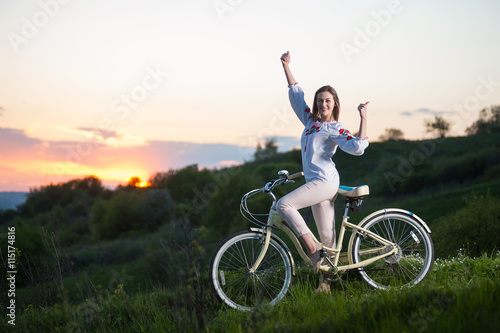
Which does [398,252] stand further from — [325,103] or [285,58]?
[285,58]

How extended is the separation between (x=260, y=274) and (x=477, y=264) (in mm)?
3074

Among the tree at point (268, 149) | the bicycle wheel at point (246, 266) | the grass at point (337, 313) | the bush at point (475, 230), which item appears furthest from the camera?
the tree at point (268, 149)

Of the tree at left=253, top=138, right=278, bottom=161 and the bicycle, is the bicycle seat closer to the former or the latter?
the bicycle

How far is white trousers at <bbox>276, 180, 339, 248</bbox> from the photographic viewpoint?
483 centimetres

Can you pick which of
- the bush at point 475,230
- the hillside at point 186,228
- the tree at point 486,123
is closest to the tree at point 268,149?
the hillside at point 186,228

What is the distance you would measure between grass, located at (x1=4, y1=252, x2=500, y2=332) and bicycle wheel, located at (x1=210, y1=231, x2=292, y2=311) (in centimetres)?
16

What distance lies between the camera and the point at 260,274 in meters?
4.87

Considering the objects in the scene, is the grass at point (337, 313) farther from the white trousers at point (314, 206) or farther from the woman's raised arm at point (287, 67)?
the woman's raised arm at point (287, 67)

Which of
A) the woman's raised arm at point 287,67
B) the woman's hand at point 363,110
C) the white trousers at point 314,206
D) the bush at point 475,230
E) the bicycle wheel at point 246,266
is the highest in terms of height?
the woman's raised arm at point 287,67

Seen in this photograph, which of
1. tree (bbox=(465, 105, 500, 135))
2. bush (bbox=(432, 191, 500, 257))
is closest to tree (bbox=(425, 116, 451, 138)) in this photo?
tree (bbox=(465, 105, 500, 135))

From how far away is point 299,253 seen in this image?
502cm

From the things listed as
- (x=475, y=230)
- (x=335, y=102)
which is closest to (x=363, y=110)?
(x=335, y=102)

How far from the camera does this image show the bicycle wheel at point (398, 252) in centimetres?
520

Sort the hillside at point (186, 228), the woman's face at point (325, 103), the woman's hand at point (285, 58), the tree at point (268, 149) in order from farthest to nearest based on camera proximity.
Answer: the tree at point (268, 149) → the woman's hand at point (285, 58) → the woman's face at point (325, 103) → the hillside at point (186, 228)
